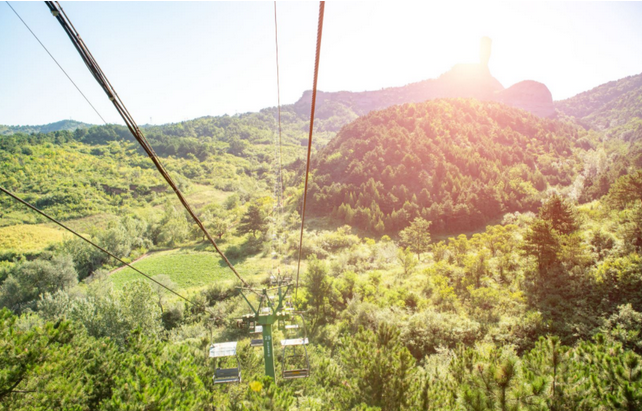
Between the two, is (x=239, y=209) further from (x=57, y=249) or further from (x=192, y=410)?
(x=192, y=410)

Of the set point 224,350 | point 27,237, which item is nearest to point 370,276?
point 224,350

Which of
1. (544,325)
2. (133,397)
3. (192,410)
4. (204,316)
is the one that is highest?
(133,397)

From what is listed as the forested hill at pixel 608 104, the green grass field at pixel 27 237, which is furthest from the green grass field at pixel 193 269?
the forested hill at pixel 608 104

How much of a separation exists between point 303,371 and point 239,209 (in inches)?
2504

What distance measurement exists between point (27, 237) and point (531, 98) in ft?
745

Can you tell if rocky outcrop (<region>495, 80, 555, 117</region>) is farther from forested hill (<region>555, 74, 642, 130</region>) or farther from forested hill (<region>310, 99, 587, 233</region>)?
Result: forested hill (<region>310, 99, 587, 233</region>)

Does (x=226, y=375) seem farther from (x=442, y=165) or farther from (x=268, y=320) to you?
(x=442, y=165)

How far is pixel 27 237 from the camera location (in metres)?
52.2

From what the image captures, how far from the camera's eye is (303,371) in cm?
1137

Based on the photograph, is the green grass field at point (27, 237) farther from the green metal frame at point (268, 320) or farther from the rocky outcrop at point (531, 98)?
the rocky outcrop at point (531, 98)

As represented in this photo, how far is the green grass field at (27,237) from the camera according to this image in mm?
49344

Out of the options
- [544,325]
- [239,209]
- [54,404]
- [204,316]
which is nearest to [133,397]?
[54,404]

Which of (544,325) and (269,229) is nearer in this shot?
(544,325)

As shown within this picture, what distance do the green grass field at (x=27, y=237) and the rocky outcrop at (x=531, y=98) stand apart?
215859mm
